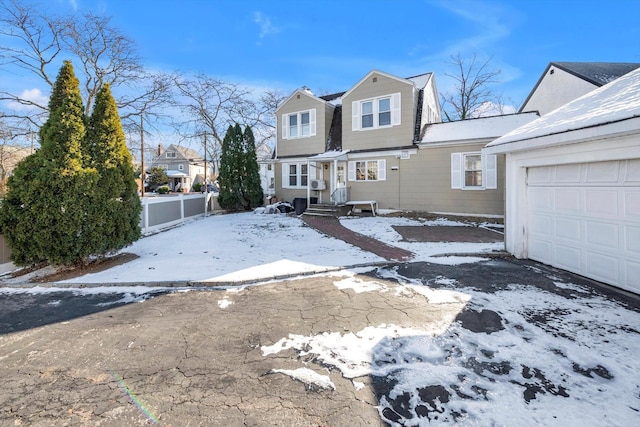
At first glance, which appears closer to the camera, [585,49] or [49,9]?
[49,9]

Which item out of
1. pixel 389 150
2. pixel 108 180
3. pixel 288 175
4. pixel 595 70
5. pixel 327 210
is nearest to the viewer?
pixel 108 180

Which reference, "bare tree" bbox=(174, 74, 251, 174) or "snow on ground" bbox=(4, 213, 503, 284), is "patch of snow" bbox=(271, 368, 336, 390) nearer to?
"snow on ground" bbox=(4, 213, 503, 284)

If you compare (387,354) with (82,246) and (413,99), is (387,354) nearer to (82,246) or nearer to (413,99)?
(82,246)

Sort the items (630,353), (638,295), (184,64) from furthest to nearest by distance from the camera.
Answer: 1. (184,64)
2. (638,295)
3. (630,353)

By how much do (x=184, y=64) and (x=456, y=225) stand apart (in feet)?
62.4

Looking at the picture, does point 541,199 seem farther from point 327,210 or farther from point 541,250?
point 327,210

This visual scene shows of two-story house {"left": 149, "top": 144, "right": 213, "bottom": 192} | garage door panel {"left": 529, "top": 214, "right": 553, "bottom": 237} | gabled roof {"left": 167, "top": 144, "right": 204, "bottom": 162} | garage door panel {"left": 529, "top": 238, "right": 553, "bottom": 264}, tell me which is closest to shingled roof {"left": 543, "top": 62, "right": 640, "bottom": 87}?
garage door panel {"left": 529, "top": 214, "right": 553, "bottom": 237}

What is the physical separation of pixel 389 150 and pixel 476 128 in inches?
145

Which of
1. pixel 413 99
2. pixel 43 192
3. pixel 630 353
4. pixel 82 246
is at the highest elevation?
pixel 413 99

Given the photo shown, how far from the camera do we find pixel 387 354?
2.84 metres

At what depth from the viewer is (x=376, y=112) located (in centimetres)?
1435

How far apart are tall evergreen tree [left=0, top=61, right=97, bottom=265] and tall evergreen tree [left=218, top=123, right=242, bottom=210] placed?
10.3 metres

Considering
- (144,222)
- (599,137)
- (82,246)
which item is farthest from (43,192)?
(599,137)

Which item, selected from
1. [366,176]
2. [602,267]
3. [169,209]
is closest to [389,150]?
[366,176]
